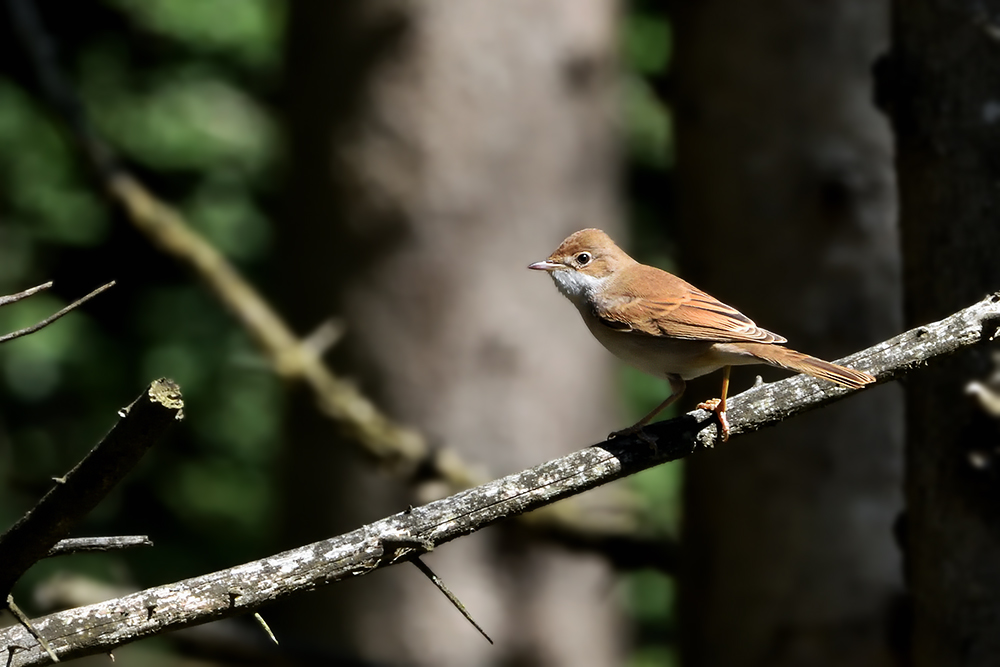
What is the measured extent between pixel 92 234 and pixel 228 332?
1560 millimetres

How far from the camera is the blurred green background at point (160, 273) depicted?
894 cm

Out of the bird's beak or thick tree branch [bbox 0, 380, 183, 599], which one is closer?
thick tree branch [bbox 0, 380, 183, 599]

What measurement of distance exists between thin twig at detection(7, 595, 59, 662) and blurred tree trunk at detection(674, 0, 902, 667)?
350 centimetres

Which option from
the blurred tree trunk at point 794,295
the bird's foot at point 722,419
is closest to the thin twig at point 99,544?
the bird's foot at point 722,419

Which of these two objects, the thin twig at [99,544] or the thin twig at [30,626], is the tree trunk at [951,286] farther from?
the thin twig at [30,626]

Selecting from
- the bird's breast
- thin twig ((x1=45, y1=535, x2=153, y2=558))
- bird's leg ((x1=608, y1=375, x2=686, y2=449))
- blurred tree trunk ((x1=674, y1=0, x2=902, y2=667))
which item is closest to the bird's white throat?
the bird's breast

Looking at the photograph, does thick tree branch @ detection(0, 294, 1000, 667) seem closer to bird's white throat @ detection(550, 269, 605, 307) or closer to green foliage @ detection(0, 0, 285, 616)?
bird's white throat @ detection(550, 269, 605, 307)

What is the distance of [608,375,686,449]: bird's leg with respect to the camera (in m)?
2.44

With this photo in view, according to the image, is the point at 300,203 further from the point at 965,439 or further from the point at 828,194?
the point at 965,439

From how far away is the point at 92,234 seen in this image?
938cm

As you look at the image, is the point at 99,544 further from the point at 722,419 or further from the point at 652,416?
the point at 652,416

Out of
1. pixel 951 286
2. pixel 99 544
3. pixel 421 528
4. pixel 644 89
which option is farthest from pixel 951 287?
pixel 644 89

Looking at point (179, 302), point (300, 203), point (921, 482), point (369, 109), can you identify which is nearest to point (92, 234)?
point (179, 302)

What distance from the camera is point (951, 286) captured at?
10.9 ft
